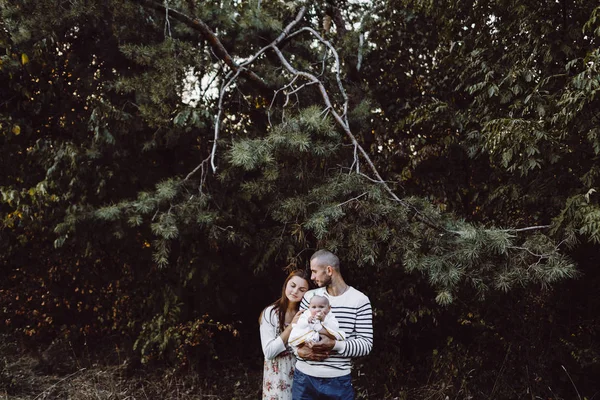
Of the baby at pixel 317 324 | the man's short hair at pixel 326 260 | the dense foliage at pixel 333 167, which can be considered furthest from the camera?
the dense foliage at pixel 333 167

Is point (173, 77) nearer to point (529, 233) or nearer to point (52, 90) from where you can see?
point (52, 90)

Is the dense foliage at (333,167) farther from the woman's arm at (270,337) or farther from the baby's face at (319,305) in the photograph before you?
the baby's face at (319,305)

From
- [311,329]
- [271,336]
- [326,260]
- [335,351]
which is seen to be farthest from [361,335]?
[271,336]

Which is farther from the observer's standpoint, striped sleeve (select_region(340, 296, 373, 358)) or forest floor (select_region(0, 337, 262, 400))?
forest floor (select_region(0, 337, 262, 400))

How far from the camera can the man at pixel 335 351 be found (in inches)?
109

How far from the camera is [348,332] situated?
9.25 feet

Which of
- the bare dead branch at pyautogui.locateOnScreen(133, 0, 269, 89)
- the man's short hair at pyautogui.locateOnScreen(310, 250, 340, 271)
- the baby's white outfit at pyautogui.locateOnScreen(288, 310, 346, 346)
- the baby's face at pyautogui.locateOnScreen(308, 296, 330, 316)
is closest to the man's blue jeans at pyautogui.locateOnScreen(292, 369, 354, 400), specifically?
the baby's white outfit at pyautogui.locateOnScreen(288, 310, 346, 346)

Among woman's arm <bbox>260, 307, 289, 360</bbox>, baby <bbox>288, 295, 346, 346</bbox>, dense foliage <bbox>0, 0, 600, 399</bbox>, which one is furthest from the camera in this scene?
dense foliage <bbox>0, 0, 600, 399</bbox>

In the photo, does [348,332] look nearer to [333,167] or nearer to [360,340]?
[360,340]

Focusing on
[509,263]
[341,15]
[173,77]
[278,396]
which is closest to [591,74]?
[509,263]

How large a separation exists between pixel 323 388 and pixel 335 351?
0.84 feet

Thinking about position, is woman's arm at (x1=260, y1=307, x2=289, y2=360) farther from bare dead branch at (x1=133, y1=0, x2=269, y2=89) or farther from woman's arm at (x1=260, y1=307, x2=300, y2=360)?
bare dead branch at (x1=133, y1=0, x2=269, y2=89)

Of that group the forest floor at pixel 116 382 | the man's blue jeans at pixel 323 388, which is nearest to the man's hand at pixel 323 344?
the man's blue jeans at pixel 323 388

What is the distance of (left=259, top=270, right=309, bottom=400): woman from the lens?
10.1 feet
